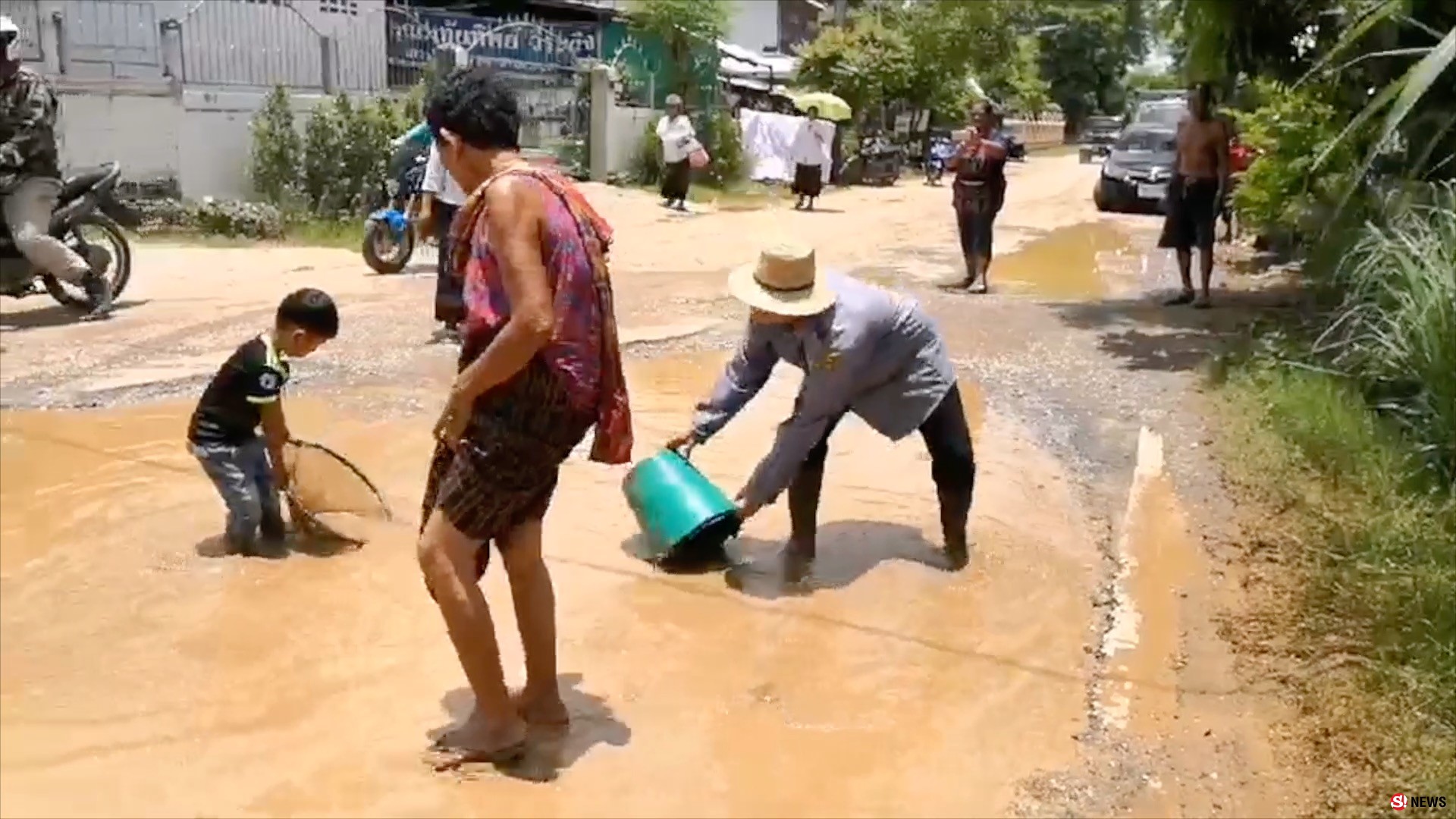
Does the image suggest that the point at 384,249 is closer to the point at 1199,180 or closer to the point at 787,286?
the point at 1199,180

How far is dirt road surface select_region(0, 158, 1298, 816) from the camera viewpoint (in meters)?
3.65

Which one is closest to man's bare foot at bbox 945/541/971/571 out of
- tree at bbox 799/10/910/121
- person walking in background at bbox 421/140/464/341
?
person walking in background at bbox 421/140/464/341

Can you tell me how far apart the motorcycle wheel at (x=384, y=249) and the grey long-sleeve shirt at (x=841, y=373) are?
24.8ft

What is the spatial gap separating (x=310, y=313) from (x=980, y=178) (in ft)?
23.9

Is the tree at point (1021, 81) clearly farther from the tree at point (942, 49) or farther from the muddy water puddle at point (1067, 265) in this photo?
the muddy water puddle at point (1067, 265)

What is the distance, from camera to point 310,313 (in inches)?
185

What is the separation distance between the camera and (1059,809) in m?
3.49

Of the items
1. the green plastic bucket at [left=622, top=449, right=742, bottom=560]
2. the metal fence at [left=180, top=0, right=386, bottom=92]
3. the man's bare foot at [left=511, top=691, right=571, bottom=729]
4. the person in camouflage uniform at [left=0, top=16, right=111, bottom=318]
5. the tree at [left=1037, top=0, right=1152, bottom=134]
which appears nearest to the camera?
the man's bare foot at [left=511, top=691, right=571, bottom=729]

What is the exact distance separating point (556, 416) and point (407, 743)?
1.07 meters

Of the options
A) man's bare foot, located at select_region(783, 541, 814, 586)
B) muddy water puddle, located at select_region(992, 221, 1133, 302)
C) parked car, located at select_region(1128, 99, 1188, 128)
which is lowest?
muddy water puddle, located at select_region(992, 221, 1133, 302)

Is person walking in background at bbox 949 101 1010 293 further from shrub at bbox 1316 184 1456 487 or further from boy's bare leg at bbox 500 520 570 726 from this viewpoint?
boy's bare leg at bbox 500 520 570 726

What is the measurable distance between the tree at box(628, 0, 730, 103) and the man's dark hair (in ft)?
73.2

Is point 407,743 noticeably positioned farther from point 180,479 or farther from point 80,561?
point 180,479

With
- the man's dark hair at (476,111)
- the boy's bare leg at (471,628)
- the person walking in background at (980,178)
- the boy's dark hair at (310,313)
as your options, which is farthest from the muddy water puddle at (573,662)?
the person walking in background at (980,178)
